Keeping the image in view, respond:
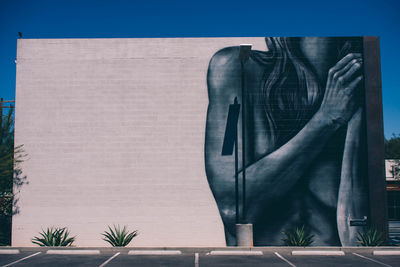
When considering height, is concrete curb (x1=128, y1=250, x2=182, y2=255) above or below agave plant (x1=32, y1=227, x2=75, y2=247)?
below

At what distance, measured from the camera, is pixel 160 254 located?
13406 mm

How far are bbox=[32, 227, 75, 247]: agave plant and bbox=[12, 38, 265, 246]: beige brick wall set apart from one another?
32 centimetres

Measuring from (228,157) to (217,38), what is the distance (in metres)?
5.68

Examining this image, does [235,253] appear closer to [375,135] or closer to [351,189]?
[351,189]

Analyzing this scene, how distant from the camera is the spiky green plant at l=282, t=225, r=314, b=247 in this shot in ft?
49.4

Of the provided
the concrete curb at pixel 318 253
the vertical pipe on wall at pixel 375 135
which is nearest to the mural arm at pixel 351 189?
the vertical pipe on wall at pixel 375 135

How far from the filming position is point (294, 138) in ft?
53.2

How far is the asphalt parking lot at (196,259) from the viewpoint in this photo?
11.7 metres

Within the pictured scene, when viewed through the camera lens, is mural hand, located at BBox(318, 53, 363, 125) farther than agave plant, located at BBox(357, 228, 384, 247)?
Yes

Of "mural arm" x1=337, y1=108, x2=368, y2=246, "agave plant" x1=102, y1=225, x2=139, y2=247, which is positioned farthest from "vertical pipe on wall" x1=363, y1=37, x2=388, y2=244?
"agave plant" x1=102, y1=225, x2=139, y2=247

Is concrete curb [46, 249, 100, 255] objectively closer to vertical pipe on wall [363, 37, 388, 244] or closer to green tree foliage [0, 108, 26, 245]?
green tree foliage [0, 108, 26, 245]

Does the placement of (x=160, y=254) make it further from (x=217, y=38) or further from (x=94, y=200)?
(x=217, y=38)

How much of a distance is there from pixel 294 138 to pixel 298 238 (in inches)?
174

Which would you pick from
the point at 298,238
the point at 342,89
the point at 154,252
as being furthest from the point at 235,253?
the point at 342,89
